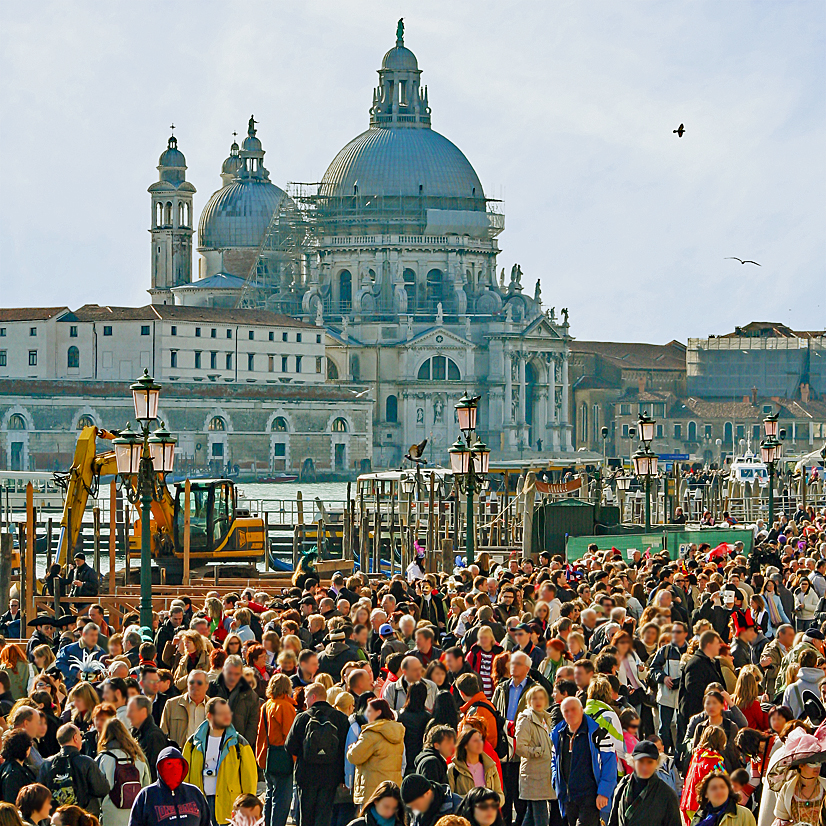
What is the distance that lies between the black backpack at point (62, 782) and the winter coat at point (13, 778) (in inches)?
3.2

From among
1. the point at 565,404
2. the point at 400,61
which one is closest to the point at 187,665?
the point at 565,404

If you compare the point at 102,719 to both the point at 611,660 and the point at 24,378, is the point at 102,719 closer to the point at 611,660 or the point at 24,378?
the point at 611,660

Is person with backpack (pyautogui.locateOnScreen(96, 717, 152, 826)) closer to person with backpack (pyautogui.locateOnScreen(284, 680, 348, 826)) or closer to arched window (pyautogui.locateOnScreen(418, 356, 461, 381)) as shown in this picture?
person with backpack (pyautogui.locateOnScreen(284, 680, 348, 826))

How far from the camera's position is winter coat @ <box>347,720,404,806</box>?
7898mm

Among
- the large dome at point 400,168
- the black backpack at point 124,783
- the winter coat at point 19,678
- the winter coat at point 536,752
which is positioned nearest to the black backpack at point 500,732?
the winter coat at point 536,752

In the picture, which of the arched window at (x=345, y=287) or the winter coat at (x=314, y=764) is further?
the arched window at (x=345, y=287)

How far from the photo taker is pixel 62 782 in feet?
24.4

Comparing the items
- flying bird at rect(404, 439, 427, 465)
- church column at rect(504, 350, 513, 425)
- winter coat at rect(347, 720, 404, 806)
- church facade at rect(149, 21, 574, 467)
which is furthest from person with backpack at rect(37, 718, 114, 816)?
church column at rect(504, 350, 513, 425)

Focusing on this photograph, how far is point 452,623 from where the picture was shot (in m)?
12.1

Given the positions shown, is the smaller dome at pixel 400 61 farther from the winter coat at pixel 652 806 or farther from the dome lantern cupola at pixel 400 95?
the winter coat at pixel 652 806

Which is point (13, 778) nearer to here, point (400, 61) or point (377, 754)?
point (377, 754)

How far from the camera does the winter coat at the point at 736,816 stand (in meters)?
6.90

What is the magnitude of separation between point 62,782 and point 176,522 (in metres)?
19.2

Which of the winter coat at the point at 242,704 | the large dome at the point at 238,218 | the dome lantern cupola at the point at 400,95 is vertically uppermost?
the dome lantern cupola at the point at 400,95
